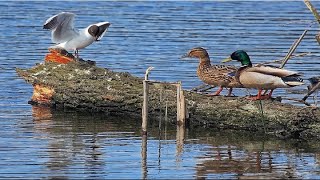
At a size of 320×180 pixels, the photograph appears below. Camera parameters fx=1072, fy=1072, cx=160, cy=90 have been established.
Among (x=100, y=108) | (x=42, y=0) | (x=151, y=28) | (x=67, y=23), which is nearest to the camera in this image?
(x=100, y=108)

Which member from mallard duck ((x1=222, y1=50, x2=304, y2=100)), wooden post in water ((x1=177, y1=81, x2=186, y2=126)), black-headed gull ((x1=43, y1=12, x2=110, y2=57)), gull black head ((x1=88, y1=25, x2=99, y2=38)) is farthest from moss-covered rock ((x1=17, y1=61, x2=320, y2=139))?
gull black head ((x1=88, y1=25, x2=99, y2=38))

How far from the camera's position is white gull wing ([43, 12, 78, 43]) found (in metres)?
18.1

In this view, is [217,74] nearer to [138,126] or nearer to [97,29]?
[138,126]

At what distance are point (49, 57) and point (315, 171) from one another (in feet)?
20.4

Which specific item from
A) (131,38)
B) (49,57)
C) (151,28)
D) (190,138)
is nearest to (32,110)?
(49,57)

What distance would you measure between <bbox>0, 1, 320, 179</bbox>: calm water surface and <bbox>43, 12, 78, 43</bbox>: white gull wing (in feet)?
4.03

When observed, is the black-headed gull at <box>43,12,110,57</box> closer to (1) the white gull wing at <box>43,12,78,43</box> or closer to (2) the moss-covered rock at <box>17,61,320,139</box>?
(1) the white gull wing at <box>43,12,78,43</box>

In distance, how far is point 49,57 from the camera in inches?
678

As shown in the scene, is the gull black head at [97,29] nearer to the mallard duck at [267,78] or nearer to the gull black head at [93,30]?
the gull black head at [93,30]

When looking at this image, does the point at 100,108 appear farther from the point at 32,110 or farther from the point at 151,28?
the point at 151,28

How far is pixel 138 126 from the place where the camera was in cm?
1554

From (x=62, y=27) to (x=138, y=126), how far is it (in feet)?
11.9

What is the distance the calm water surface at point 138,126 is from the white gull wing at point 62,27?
4.03ft

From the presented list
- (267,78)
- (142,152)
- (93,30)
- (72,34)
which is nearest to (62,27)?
(72,34)
